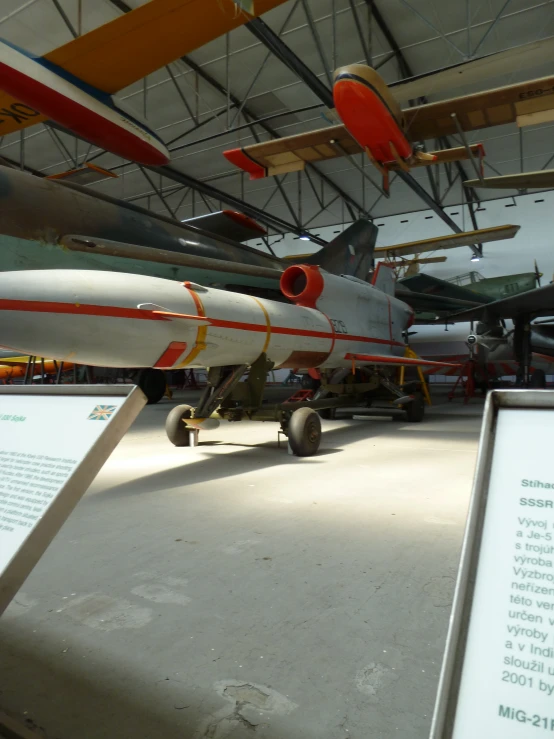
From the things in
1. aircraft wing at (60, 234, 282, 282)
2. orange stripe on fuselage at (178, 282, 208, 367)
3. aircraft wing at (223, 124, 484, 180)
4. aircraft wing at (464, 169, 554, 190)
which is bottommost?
orange stripe on fuselage at (178, 282, 208, 367)

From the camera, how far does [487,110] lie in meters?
7.54

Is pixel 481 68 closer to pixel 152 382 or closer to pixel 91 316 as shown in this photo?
pixel 91 316

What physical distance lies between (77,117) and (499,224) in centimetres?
1425

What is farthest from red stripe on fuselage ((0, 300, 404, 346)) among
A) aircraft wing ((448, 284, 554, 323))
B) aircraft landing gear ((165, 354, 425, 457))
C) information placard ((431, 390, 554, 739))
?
aircraft wing ((448, 284, 554, 323))

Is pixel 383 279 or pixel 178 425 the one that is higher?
pixel 383 279

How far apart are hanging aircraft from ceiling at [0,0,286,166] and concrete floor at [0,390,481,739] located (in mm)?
4766

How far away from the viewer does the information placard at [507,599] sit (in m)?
0.64

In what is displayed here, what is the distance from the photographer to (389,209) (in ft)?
56.5

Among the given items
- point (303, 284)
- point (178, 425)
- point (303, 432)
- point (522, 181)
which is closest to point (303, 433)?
point (303, 432)

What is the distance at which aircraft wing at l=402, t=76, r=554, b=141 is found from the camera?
7.01 meters

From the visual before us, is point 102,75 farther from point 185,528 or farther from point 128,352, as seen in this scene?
point 185,528

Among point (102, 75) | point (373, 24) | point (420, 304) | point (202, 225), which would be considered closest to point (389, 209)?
point (420, 304)

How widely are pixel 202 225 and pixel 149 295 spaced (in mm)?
5962

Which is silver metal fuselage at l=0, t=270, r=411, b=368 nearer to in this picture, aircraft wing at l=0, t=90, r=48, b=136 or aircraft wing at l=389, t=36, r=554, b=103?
aircraft wing at l=389, t=36, r=554, b=103
